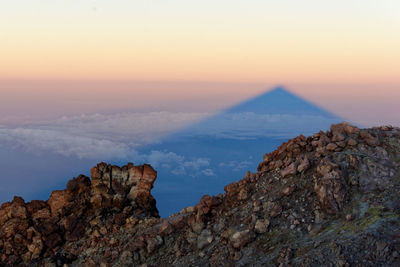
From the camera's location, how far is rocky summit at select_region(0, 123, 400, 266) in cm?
1875

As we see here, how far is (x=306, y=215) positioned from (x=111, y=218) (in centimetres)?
1415

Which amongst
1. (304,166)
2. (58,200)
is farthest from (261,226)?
(58,200)

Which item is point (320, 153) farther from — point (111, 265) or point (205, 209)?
point (111, 265)

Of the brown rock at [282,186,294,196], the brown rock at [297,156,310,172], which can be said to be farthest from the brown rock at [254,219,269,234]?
the brown rock at [297,156,310,172]

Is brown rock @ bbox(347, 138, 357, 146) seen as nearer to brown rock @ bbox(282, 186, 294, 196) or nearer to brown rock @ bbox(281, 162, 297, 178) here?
brown rock @ bbox(281, 162, 297, 178)

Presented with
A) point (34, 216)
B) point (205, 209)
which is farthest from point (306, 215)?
→ point (34, 216)

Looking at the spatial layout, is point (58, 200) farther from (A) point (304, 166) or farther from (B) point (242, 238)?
(A) point (304, 166)

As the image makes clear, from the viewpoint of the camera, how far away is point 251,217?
21.6 metres

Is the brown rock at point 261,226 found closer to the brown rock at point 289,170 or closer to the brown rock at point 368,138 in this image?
the brown rock at point 289,170

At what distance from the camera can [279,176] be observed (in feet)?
77.6

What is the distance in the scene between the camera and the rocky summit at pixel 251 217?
18.8 meters

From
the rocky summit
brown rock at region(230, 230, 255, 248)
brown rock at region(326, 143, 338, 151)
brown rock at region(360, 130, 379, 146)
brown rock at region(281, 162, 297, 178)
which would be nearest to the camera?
the rocky summit

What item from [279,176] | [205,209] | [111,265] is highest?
[279,176]

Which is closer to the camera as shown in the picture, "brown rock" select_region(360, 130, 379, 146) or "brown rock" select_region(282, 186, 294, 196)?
"brown rock" select_region(282, 186, 294, 196)
